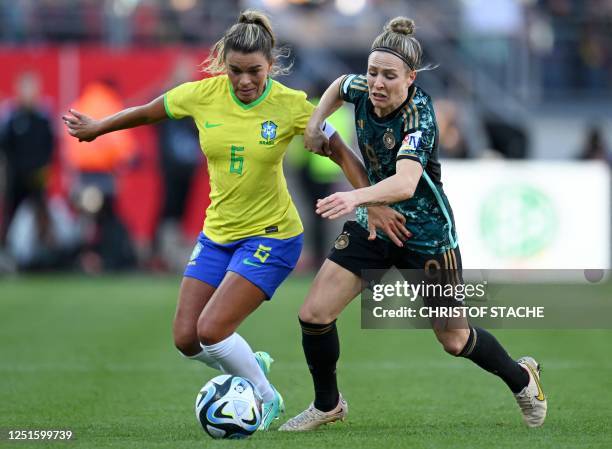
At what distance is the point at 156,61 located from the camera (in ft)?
61.0

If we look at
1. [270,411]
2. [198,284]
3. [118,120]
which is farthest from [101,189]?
[270,411]

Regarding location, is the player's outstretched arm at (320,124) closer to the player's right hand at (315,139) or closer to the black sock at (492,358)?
the player's right hand at (315,139)

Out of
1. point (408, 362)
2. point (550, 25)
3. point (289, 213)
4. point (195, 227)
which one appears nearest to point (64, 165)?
point (195, 227)

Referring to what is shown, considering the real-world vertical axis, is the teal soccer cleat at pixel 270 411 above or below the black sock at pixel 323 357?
below

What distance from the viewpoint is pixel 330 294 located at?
6504mm

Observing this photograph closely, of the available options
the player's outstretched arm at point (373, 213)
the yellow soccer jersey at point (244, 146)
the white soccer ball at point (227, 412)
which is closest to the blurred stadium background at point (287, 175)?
the white soccer ball at point (227, 412)

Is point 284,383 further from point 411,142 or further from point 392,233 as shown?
point 411,142

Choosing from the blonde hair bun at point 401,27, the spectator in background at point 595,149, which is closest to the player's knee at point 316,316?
the blonde hair bun at point 401,27

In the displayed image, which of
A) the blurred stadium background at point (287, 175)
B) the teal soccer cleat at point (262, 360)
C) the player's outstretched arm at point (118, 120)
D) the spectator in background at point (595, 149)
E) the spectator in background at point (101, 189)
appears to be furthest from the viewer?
the spectator in background at point (101, 189)

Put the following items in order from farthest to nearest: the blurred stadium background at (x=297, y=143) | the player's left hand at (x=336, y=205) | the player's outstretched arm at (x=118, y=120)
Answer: the blurred stadium background at (x=297, y=143) → the player's outstretched arm at (x=118, y=120) → the player's left hand at (x=336, y=205)

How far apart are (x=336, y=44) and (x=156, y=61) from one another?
9.87ft

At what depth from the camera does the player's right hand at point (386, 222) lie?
637 centimetres

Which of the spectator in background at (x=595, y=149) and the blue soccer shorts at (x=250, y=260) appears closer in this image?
the blue soccer shorts at (x=250, y=260)

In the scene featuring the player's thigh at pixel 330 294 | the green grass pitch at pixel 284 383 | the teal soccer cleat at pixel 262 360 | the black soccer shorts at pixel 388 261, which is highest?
the black soccer shorts at pixel 388 261
